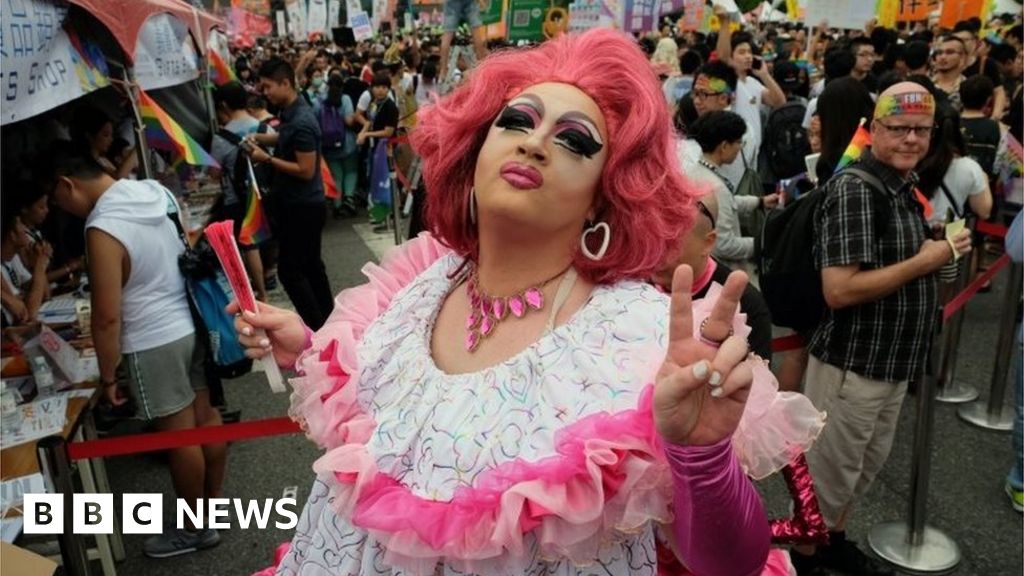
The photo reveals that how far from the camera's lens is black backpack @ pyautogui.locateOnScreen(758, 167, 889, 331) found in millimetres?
2969

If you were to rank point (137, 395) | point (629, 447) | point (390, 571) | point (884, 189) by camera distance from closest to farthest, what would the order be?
point (629, 447)
point (390, 571)
point (884, 189)
point (137, 395)

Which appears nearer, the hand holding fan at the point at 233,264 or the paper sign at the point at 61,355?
the hand holding fan at the point at 233,264

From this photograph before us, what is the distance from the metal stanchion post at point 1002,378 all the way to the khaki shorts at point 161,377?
13.8 feet

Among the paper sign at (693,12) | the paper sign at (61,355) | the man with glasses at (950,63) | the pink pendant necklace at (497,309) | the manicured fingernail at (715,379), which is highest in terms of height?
the paper sign at (693,12)

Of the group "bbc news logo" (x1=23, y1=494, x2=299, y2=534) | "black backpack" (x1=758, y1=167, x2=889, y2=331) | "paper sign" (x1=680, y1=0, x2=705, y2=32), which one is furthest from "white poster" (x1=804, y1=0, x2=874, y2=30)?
"bbc news logo" (x1=23, y1=494, x2=299, y2=534)

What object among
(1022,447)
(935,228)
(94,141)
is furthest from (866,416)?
(94,141)

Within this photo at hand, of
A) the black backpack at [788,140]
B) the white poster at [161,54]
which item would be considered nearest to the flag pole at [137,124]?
the white poster at [161,54]

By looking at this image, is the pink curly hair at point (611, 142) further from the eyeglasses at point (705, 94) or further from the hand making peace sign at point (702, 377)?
the eyeglasses at point (705, 94)

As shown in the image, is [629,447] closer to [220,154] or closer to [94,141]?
[94,141]

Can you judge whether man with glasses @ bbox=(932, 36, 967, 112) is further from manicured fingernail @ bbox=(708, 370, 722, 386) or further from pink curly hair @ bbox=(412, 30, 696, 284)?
manicured fingernail @ bbox=(708, 370, 722, 386)

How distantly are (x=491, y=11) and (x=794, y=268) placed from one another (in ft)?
14.3

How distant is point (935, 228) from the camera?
284 cm

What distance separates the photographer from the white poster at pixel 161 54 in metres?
5.44

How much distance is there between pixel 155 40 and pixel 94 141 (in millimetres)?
890
